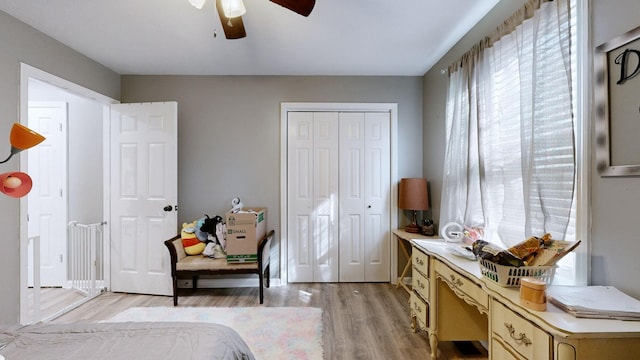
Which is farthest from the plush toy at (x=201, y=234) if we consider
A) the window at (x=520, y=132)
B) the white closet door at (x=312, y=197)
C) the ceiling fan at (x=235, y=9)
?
the window at (x=520, y=132)

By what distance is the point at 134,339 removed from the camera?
1.13 metres

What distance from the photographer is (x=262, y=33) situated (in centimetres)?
238

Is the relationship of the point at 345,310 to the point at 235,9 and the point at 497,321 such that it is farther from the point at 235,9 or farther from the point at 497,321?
the point at 235,9

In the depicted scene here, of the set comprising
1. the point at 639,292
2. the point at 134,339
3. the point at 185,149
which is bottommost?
the point at 134,339

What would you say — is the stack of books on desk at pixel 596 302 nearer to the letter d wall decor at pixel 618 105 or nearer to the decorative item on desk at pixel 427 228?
the letter d wall decor at pixel 618 105

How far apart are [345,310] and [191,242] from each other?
1.80 m

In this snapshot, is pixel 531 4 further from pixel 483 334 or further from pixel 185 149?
pixel 185 149

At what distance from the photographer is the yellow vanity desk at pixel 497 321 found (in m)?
0.91

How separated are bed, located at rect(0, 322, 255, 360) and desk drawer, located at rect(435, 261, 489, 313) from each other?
1194mm

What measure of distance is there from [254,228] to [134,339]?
1.72 m

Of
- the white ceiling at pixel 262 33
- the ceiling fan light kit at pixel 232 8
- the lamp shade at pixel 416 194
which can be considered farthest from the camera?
the lamp shade at pixel 416 194

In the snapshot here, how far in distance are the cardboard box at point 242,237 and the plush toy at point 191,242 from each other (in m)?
0.43

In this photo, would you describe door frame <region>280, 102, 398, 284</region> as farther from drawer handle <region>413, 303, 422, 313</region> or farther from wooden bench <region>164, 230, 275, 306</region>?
drawer handle <region>413, 303, 422, 313</region>

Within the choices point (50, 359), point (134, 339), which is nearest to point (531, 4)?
point (134, 339)
